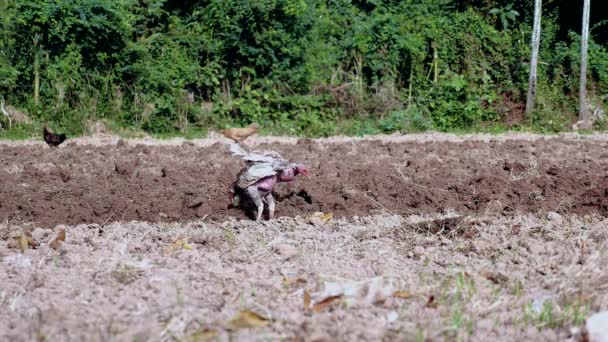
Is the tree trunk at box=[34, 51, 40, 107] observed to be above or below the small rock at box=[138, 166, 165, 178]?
above

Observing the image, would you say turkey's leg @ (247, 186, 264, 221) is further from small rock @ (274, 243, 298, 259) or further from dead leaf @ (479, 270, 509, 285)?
dead leaf @ (479, 270, 509, 285)

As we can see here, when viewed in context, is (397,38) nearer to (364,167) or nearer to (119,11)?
(119,11)

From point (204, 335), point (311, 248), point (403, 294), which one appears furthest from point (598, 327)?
point (311, 248)

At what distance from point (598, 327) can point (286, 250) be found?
1875mm

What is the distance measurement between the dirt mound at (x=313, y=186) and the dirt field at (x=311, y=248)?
19mm

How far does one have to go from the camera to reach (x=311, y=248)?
14.2ft

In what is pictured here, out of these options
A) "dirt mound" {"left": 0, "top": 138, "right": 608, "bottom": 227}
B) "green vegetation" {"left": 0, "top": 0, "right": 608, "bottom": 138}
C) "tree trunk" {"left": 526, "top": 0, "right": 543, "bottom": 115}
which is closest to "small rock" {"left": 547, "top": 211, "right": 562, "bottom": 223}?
"dirt mound" {"left": 0, "top": 138, "right": 608, "bottom": 227}

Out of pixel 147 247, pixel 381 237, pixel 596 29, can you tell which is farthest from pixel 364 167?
pixel 596 29

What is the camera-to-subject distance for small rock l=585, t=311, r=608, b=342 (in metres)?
2.83

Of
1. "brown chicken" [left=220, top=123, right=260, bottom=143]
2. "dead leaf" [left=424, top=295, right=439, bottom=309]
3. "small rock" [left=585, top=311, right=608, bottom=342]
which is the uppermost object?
"brown chicken" [left=220, top=123, right=260, bottom=143]

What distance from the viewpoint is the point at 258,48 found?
13.8 metres

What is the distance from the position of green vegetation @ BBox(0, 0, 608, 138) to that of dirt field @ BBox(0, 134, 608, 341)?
5.25 meters

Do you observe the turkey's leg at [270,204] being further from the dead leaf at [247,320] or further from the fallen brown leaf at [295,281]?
the dead leaf at [247,320]

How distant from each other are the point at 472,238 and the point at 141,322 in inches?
95.2
